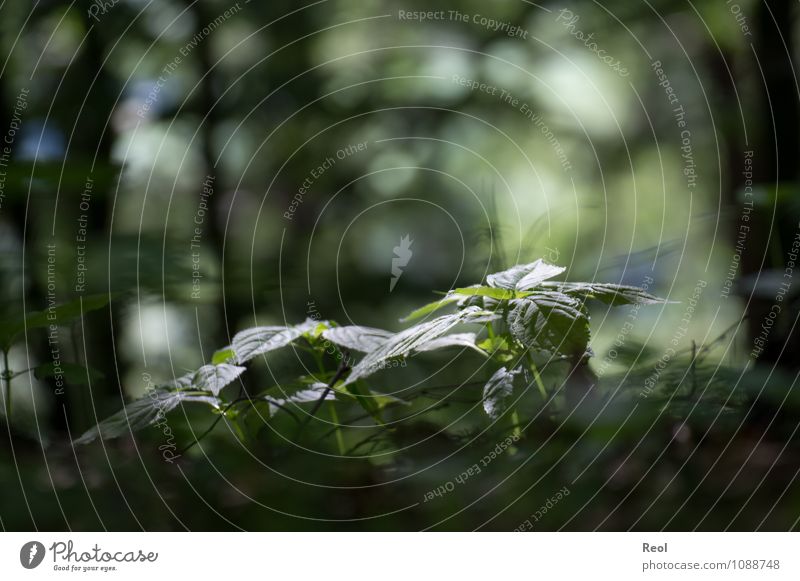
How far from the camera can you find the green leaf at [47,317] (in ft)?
1.60

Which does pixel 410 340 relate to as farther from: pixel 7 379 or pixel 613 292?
pixel 7 379

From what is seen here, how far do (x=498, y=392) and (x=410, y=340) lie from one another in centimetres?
6

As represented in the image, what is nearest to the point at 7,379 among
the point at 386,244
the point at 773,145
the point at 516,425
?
the point at 516,425

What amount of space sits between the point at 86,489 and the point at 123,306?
0.29 metres

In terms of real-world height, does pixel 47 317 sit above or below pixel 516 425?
above

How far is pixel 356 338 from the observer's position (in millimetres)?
448

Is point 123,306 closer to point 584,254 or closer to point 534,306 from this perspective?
point 534,306

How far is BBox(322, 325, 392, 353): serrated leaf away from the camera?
1.43 ft

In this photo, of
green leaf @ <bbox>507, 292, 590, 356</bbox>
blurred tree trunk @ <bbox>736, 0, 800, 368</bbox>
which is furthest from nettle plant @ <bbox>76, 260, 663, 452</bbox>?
blurred tree trunk @ <bbox>736, 0, 800, 368</bbox>

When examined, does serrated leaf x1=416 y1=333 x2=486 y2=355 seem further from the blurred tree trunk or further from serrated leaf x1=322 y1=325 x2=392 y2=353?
the blurred tree trunk

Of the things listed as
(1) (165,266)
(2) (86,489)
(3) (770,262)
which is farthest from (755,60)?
(2) (86,489)

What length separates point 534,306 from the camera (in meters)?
0.41
